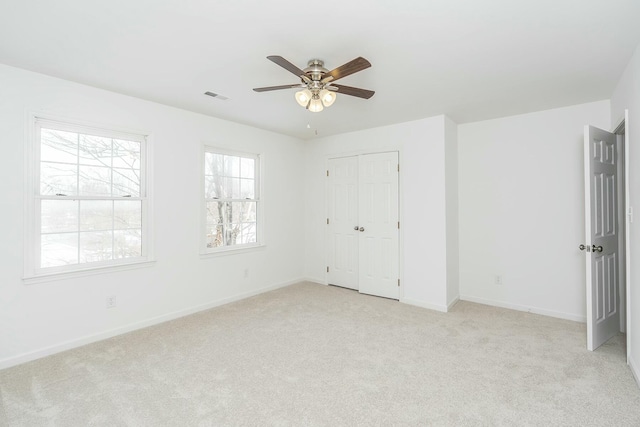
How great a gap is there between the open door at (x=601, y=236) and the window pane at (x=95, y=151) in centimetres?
466

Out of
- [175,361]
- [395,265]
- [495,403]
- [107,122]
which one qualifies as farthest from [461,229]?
[107,122]

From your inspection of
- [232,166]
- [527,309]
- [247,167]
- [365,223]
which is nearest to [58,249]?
[232,166]

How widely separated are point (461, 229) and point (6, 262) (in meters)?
5.00

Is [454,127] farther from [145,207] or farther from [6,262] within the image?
[6,262]

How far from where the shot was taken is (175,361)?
2.67 metres

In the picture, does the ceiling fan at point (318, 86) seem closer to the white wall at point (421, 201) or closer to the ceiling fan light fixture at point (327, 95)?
the ceiling fan light fixture at point (327, 95)

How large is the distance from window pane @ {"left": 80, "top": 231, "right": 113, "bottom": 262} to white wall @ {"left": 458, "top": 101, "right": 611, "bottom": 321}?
4.41 m

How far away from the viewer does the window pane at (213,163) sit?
4164 mm

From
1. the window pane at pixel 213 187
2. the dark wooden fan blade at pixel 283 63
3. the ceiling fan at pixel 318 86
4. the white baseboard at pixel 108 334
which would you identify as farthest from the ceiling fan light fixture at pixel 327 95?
the white baseboard at pixel 108 334

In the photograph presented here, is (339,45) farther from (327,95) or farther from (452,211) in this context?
(452,211)

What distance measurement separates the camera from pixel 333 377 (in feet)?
7.91

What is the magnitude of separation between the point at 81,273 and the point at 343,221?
3417 millimetres

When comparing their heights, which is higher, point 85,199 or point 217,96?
point 217,96

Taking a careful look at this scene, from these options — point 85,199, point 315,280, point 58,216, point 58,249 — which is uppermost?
point 85,199
